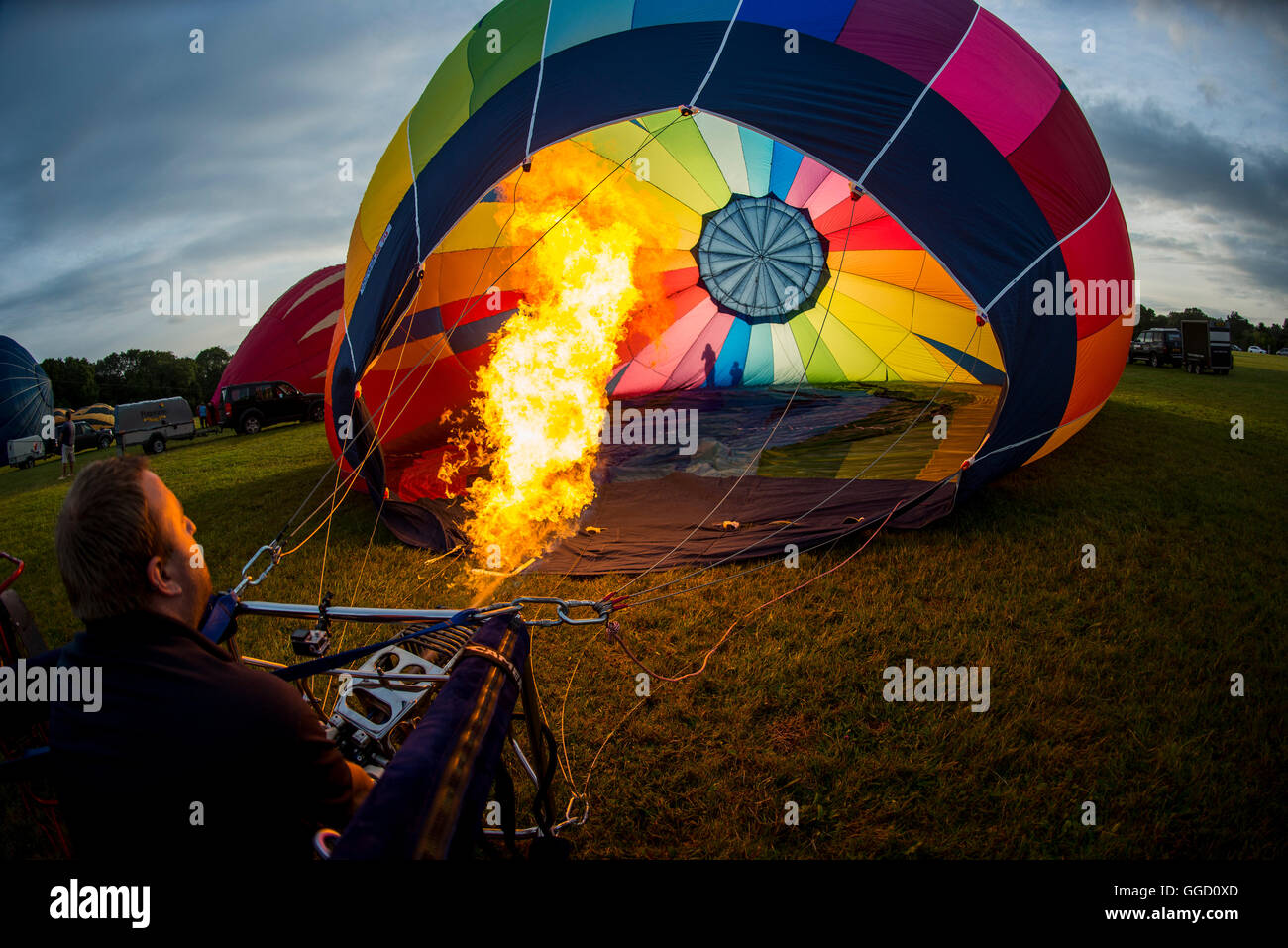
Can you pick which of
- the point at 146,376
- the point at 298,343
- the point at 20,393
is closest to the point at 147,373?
the point at 146,376

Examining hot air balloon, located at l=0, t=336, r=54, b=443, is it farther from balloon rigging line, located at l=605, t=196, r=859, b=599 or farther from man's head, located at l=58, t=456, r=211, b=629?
man's head, located at l=58, t=456, r=211, b=629

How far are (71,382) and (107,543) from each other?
82424 millimetres

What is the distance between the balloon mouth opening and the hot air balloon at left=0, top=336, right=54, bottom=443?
93.1 ft

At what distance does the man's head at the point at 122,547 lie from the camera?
128 centimetres

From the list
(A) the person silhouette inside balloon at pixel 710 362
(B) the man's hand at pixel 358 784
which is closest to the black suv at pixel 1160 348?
(A) the person silhouette inside balloon at pixel 710 362

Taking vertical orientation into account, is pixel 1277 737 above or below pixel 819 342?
below

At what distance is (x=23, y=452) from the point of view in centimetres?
2241

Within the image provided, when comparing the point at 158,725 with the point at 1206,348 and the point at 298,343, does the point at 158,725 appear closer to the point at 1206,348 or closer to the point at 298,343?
the point at 298,343

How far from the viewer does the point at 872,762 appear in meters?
2.55
